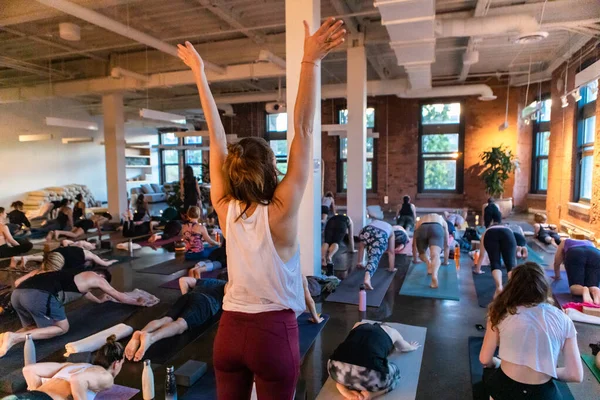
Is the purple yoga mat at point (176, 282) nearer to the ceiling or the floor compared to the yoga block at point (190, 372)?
nearer to the floor

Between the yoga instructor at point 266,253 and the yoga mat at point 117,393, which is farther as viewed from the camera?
the yoga mat at point 117,393

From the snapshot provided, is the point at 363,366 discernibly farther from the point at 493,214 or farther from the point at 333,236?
the point at 493,214

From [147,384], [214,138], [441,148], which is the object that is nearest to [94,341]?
[147,384]

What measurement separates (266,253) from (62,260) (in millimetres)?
3587

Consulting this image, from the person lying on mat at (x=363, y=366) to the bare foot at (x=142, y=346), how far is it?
58.0 inches

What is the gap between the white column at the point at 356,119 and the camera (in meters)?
6.88

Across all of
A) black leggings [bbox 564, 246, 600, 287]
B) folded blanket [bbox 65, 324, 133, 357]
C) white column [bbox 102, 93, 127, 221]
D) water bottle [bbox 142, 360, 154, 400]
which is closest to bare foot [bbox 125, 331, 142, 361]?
folded blanket [bbox 65, 324, 133, 357]

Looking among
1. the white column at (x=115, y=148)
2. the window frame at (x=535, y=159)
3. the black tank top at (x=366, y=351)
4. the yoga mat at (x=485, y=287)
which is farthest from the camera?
the window frame at (x=535, y=159)

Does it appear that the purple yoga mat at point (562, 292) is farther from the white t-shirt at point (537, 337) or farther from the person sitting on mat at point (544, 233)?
the white t-shirt at point (537, 337)

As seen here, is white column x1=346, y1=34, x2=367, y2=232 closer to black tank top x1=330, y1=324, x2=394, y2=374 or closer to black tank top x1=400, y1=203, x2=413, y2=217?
black tank top x1=400, y1=203, x2=413, y2=217

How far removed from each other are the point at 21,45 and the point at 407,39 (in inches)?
282

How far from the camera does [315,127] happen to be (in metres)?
4.60

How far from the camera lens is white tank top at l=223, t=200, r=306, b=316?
1.03 metres

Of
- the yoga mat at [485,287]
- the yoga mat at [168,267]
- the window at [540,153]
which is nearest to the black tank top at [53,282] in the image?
the yoga mat at [168,267]
